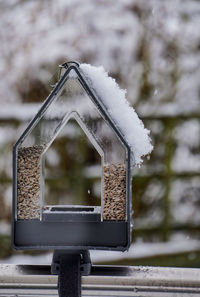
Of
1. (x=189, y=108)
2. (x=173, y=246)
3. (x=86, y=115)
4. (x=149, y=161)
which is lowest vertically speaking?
(x=173, y=246)

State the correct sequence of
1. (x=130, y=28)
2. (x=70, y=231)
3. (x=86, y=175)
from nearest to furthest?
(x=70, y=231)
(x=86, y=175)
(x=130, y=28)

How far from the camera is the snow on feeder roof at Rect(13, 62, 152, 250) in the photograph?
2.46 feet

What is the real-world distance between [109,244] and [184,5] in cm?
307

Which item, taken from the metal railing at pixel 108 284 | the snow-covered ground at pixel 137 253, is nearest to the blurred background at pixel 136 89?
the snow-covered ground at pixel 137 253

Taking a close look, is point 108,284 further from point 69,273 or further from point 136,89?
point 136,89

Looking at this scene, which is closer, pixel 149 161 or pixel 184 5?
pixel 149 161

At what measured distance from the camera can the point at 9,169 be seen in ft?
10.5

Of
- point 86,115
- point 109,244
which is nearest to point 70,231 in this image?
point 109,244

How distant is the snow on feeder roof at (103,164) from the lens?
749 millimetres

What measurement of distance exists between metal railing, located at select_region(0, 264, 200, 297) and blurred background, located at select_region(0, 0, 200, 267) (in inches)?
86.4

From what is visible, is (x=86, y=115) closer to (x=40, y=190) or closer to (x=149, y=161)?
(x=40, y=190)

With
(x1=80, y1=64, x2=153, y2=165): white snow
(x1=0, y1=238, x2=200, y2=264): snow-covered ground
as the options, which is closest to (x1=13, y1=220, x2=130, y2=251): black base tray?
(x1=80, y1=64, x2=153, y2=165): white snow

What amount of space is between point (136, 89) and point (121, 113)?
2648mm

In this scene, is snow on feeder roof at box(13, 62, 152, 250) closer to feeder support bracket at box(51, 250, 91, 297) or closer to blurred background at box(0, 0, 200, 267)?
feeder support bracket at box(51, 250, 91, 297)
